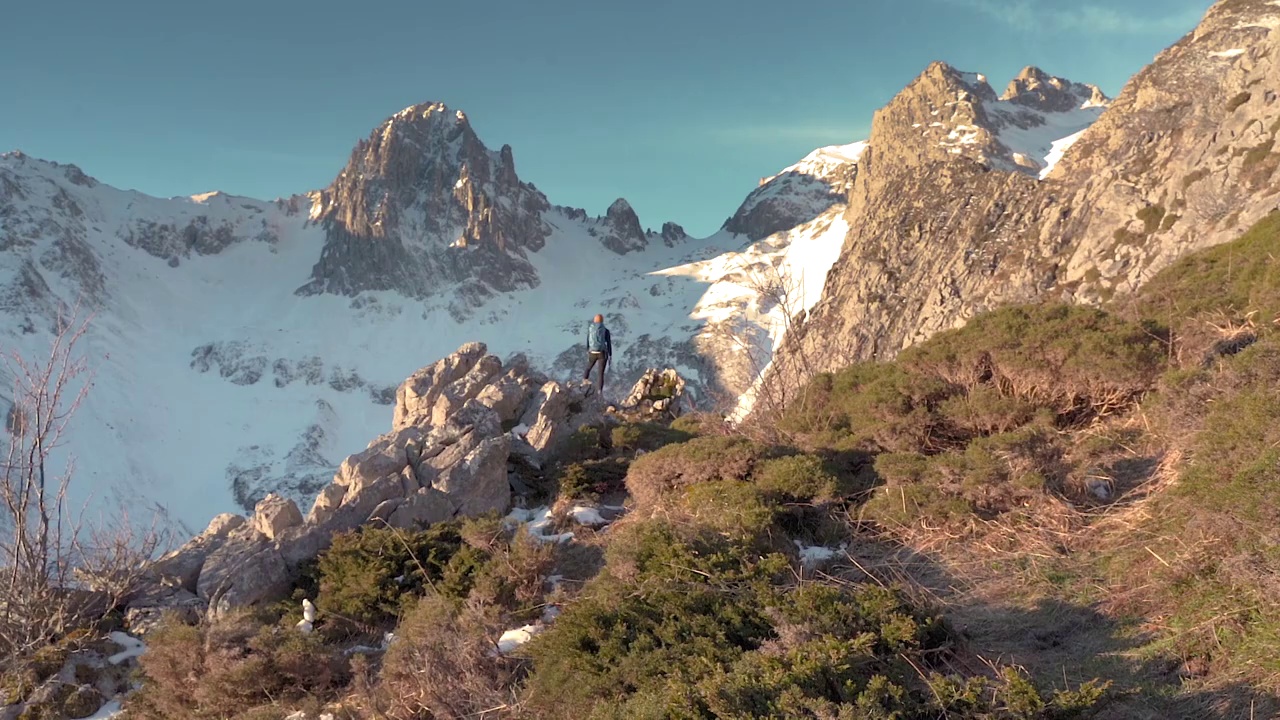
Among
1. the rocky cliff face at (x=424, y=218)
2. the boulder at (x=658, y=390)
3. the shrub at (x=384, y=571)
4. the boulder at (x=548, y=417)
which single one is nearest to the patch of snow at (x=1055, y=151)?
the rocky cliff face at (x=424, y=218)

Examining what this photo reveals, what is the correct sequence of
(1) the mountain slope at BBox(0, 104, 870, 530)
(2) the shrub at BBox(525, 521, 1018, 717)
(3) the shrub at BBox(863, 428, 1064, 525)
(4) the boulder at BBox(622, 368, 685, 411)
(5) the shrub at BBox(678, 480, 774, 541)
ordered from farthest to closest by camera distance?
1. (1) the mountain slope at BBox(0, 104, 870, 530)
2. (4) the boulder at BBox(622, 368, 685, 411)
3. (3) the shrub at BBox(863, 428, 1064, 525)
4. (5) the shrub at BBox(678, 480, 774, 541)
5. (2) the shrub at BBox(525, 521, 1018, 717)

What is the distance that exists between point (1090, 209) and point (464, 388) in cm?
3101

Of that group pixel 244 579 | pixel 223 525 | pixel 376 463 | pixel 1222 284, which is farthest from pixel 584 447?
pixel 1222 284

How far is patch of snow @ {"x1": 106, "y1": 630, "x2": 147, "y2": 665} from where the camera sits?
883 centimetres

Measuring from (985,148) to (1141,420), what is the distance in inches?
5137

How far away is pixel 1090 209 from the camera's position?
34.5m

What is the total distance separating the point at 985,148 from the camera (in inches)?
4904

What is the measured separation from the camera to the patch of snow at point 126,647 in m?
8.83

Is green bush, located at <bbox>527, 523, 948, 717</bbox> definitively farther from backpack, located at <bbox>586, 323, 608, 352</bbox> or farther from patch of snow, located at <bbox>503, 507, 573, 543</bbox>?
backpack, located at <bbox>586, 323, 608, 352</bbox>

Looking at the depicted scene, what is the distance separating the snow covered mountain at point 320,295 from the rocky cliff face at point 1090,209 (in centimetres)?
6609

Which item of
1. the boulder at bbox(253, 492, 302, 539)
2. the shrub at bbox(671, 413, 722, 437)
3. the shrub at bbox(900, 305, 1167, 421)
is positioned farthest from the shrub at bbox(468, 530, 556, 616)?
the shrub at bbox(900, 305, 1167, 421)

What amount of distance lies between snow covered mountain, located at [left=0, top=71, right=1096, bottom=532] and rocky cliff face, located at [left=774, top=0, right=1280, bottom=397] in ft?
217

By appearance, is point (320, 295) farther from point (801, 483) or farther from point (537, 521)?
point (801, 483)

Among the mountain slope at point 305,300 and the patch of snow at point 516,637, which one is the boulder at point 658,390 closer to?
the patch of snow at point 516,637
